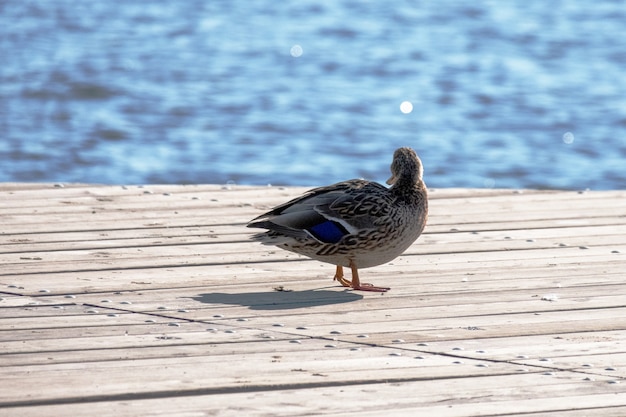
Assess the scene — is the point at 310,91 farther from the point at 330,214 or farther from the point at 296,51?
the point at 330,214

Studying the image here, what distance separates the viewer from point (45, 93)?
1883 cm

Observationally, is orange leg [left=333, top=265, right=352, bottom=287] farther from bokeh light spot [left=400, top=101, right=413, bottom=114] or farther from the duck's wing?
bokeh light spot [left=400, top=101, right=413, bottom=114]

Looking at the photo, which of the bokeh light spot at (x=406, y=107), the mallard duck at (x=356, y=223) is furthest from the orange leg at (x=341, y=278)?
the bokeh light spot at (x=406, y=107)

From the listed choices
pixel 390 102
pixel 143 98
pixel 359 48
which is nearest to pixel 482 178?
pixel 390 102

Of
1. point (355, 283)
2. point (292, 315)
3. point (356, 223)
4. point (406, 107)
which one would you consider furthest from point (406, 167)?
point (406, 107)

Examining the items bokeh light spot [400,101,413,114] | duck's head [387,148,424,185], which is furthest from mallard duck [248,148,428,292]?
bokeh light spot [400,101,413,114]

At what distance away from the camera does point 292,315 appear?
492 cm

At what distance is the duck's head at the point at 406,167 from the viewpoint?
211 inches

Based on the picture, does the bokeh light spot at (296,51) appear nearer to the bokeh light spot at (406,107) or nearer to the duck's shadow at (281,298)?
the bokeh light spot at (406,107)

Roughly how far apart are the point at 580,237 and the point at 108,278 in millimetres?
2319

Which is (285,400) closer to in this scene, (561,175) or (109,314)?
(109,314)

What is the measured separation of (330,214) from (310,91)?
1418cm

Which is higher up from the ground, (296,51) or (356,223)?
(356,223)

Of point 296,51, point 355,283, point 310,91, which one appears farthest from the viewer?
point 296,51
